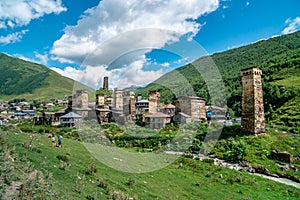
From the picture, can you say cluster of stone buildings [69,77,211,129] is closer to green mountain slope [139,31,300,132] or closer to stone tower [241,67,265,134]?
green mountain slope [139,31,300,132]

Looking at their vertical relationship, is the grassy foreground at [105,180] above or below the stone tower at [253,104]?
below

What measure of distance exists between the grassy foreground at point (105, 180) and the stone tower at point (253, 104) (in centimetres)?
1010

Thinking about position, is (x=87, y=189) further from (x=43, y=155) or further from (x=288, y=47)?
(x=288, y=47)

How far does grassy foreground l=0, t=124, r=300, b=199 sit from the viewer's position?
311 inches

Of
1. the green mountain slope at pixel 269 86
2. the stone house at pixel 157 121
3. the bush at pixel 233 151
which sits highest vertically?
the green mountain slope at pixel 269 86

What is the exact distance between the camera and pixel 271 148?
81.1 feet

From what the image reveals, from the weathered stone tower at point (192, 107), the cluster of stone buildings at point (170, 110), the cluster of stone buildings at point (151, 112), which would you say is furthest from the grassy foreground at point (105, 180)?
the weathered stone tower at point (192, 107)

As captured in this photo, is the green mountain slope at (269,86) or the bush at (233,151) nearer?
the bush at (233,151)

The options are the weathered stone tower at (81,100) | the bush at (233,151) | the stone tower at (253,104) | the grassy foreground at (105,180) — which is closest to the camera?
the grassy foreground at (105,180)

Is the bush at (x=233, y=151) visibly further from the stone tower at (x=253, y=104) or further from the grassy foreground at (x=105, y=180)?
the stone tower at (x=253, y=104)

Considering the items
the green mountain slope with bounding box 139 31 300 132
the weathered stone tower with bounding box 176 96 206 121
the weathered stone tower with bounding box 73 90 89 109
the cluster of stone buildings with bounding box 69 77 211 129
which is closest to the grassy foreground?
the green mountain slope with bounding box 139 31 300 132

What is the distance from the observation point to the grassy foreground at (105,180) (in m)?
7.91

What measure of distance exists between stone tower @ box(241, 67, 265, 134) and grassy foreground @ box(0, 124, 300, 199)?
1010 centimetres

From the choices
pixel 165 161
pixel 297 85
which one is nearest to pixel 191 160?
pixel 165 161
